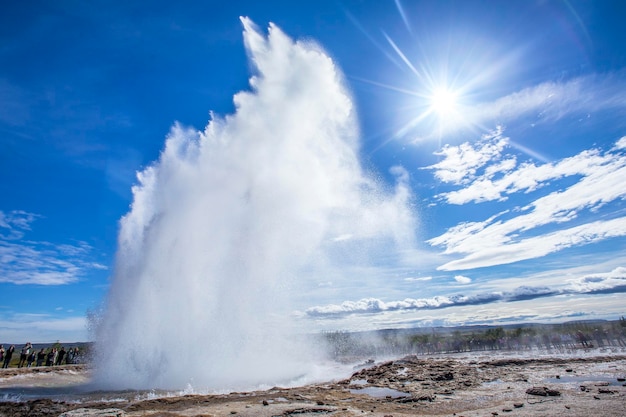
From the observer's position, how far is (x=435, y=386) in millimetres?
15945

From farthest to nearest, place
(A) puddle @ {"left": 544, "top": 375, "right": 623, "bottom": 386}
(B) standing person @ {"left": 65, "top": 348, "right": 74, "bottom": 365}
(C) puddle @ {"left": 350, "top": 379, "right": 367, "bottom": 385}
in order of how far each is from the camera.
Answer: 1. (B) standing person @ {"left": 65, "top": 348, "right": 74, "bottom": 365}
2. (C) puddle @ {"left": 350, "top": 379, "right": 367, "bottom": 385}
3. (A) puddle @ {"left": 544, "top": 375, "right": 623, "bottom": 386}

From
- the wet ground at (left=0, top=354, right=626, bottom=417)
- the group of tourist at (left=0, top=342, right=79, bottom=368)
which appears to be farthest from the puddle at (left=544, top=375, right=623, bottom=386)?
the group of tourist at (left=0, top=342, right=79, bottom=368)

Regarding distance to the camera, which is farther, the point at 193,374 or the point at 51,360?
the point at 51,360

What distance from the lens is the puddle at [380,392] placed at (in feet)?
46.6

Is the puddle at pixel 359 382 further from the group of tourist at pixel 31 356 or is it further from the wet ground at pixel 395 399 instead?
the group of tourist at pixel 31 356

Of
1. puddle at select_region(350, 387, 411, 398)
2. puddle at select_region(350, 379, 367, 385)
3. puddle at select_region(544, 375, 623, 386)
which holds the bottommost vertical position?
puddle at select_region(544, 375, 623, 386)

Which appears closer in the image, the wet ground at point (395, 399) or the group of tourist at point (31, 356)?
the wet ground at point (395, 399)

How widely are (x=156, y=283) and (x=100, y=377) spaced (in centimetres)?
604

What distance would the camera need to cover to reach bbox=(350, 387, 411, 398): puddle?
560 inches

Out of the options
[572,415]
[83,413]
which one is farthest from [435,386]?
[83,413]

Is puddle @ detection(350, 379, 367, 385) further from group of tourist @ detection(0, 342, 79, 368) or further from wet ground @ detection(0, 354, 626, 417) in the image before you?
group of tourist @ detection(0, 342, 79, 368)

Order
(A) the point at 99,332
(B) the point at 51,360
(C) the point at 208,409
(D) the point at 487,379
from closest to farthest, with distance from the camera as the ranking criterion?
(C) the point at 208,409 → (D) the point at 487,379 → (A) the point at 99,332 → (B) the point at 51,360

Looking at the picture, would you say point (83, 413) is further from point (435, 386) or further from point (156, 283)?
point (435, 386)

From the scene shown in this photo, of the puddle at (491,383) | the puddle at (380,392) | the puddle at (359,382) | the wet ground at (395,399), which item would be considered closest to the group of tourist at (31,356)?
the wet ground at (395,399)
